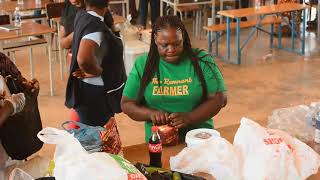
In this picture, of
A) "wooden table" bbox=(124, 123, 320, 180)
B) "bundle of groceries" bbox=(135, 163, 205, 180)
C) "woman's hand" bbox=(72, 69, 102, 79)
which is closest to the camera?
"bundle of groceries" bbox=(135, 163, 205, 180)

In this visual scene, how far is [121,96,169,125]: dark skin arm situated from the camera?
2.16 metres

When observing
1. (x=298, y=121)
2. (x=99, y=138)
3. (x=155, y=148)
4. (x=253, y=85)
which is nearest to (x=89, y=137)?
(x=99, y=138)

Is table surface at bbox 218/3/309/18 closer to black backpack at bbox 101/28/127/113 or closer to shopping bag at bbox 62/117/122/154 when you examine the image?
black backpack at bbox 101/28/127/113

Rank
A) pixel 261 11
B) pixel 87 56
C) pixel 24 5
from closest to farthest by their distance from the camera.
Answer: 1. pixel 87 56
2. pixel 261 11
3. pixel 24 5

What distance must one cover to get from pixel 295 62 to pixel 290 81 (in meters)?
0.76

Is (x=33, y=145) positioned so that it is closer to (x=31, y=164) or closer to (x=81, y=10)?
(x=31, y=164)

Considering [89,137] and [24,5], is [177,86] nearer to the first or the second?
[89,137]

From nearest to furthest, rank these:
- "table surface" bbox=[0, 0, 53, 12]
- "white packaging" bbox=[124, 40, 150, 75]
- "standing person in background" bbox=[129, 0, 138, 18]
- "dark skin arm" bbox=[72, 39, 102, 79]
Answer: "dark skin arm" bbox=[72, 39, 102, 79] < "white packaging" bbox=[124, 40, 150, 75] < "table surface" bbox=[0, 0, 53, 12] < "standing person in background" bbox=[129, 0, 138, 18]

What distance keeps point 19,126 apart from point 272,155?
119 centimetres

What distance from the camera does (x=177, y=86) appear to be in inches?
89.1

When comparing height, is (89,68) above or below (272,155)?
above

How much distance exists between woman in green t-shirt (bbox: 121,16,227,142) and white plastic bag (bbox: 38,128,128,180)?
82 cm

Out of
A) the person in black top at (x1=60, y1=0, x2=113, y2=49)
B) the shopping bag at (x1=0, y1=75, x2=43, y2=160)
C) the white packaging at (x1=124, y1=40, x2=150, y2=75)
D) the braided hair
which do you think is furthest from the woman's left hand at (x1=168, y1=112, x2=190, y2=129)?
the white packaging at (x1=124, y1=40, x2=150, y2=75)

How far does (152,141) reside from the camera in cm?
181
